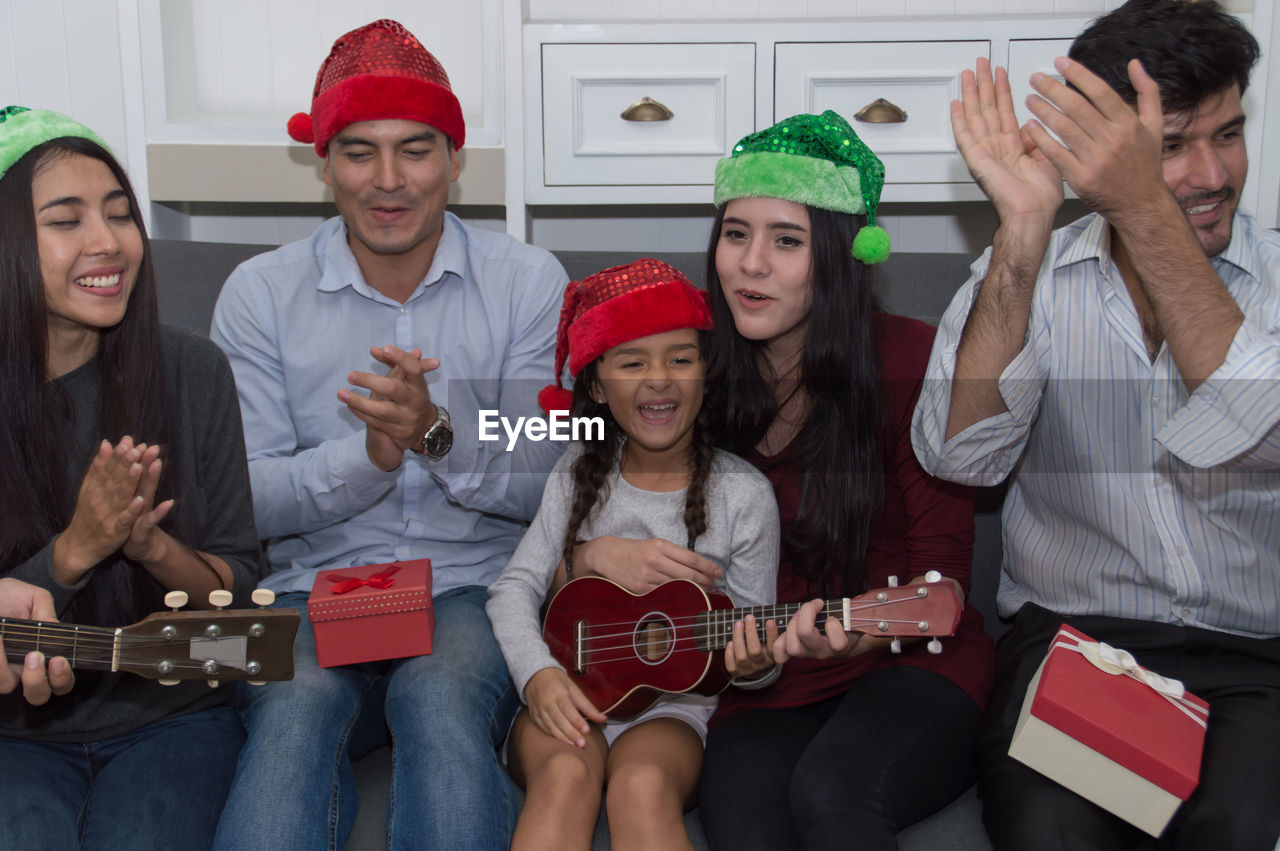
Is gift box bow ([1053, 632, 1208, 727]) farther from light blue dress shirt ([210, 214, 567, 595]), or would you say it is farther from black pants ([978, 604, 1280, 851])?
light blue dress shirt ([210, 214, 567, 595])

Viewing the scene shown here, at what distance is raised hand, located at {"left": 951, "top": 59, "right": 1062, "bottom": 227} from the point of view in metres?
1.40

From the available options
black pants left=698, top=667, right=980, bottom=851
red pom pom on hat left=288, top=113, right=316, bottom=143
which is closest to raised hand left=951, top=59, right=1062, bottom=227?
black pants left=698, top=667, right=980, bottom=851

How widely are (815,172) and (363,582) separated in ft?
3.12

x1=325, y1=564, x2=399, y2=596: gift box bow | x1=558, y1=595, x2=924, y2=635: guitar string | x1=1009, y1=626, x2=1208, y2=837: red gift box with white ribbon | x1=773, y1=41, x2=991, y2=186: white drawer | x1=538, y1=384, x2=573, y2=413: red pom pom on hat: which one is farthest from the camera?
x1=773, y1=41, x2=991, y2=186: white drawer

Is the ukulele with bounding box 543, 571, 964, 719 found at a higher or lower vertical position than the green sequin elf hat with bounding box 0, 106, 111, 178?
lower

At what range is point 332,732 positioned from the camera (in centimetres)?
145

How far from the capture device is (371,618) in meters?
1.50

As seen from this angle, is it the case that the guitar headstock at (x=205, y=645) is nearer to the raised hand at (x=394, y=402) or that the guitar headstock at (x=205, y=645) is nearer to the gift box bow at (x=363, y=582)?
the gift box bow at (x=363, y=582)

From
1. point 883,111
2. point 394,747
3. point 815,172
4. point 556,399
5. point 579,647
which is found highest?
point 883,111

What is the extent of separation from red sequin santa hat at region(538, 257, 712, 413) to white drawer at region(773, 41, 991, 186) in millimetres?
919

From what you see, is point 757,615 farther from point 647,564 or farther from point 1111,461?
point 1111,461

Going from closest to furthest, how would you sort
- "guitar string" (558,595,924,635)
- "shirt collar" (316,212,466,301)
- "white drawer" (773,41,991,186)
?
"guitar string" (558,595,924,635) → "shirt collar" (316,212,466,301) → "white drawer" (773,41,991,186)

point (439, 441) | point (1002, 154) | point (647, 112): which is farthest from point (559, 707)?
point (647, 112)

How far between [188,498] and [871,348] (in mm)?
1095
